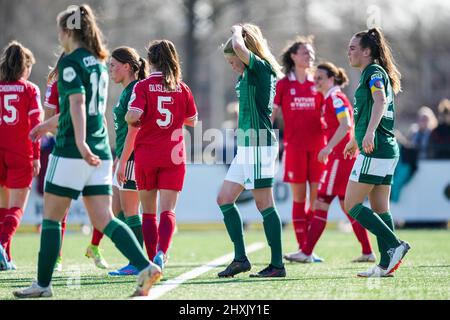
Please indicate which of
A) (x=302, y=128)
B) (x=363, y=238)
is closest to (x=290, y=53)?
(x=302, y=128)

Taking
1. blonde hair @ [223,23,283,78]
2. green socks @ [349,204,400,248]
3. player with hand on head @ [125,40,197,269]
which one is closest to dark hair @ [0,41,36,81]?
player with hand on head @ [125,40,197,269]

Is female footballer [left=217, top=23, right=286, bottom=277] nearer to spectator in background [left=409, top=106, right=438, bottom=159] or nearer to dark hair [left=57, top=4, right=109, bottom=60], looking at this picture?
dark hair [left=57, top=4, right=109, bottom=60]

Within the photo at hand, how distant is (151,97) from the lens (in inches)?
304

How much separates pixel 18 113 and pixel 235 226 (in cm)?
287

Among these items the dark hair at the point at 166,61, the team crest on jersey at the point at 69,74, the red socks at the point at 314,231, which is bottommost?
the red socks at the point at 314,231

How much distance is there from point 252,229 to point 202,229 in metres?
1.03

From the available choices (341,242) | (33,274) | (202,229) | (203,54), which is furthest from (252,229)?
(203,54)

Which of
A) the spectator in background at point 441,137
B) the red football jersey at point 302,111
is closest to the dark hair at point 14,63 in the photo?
the red football jersey at point 302,111

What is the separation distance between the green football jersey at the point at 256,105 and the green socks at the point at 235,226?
23.3 inches

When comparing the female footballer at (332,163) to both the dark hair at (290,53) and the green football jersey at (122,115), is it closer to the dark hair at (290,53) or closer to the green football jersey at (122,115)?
the dark hair at (290,53)

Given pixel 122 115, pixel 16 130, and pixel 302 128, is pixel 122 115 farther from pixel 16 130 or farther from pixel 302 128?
pixel 302 128

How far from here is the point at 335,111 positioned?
9.88 meters

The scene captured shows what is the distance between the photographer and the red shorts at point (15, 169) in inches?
368
